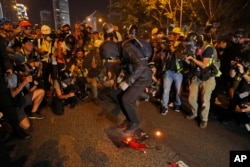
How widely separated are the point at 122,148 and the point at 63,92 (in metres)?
2.77

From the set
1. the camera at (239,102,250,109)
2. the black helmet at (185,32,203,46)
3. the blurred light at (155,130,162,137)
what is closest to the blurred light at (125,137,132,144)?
the blurred light at (155,130,162,137)

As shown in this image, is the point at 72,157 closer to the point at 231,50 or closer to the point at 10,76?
the point at 10,76

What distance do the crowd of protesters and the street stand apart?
31 centimetres

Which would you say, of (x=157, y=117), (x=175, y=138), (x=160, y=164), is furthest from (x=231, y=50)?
(x=160, y=164)

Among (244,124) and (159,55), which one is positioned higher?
(159,55)

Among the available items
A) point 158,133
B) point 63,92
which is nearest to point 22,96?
point 63,92

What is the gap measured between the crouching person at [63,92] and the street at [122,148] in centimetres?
29

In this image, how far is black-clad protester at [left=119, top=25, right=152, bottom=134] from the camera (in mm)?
4043

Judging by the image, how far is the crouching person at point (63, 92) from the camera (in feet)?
18.7

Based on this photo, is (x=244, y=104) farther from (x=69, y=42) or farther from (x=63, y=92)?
(x=69, y=42)

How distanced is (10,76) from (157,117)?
3299 millimetres

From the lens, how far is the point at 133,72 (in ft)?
13.3

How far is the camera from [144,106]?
622cm

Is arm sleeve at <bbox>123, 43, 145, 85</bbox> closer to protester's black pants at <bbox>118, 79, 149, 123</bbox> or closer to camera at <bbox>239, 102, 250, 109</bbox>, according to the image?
protester's black pants at <bbox>118, 79, 149, 123</bbox>
